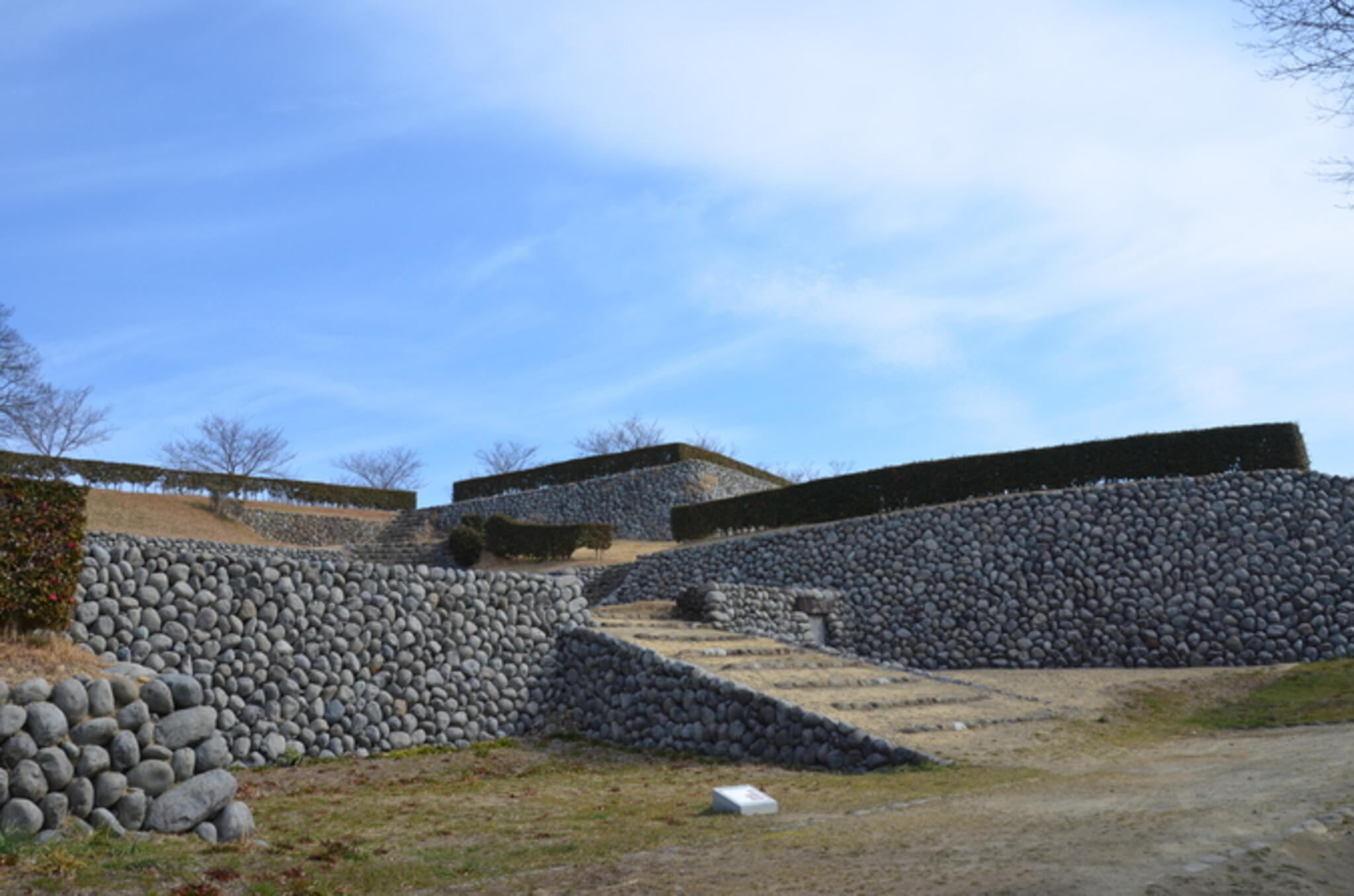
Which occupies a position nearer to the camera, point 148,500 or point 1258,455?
point 1258,455

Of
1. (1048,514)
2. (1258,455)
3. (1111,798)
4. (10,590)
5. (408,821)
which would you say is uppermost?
(1258,455)

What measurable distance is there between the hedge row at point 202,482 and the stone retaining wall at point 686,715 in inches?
912

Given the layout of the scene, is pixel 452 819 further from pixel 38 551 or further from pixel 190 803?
pixel 38 551

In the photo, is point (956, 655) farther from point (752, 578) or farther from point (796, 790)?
point (796, 790)

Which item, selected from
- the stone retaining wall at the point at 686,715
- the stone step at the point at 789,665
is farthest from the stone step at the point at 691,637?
the stone step at the point at 789,665

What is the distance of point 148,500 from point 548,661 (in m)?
23.5

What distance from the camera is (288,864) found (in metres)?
5.68

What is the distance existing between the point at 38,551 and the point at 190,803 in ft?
10.4

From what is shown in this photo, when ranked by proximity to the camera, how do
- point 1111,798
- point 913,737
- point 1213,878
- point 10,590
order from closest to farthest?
point 1213,878 → point 1111,798 → point 10,590 → point 913,737

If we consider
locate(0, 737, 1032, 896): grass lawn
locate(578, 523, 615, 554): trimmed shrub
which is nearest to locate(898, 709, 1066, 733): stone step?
locate(0, 737, 1032, 896): grass lawn

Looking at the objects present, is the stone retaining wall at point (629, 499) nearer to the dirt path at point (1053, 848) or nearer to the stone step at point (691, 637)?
the stone step at point (691, 637)

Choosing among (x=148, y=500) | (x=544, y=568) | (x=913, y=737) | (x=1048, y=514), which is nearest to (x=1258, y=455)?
(x=1048, y=514)

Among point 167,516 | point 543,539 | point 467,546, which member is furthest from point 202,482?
point 543,539

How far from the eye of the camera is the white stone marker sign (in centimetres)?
693
